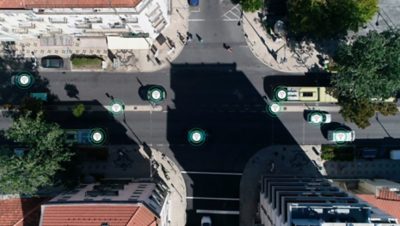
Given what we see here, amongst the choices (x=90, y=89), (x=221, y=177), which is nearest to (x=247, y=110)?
(x=221, y=177)

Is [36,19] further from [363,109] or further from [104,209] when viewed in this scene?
[363,109]

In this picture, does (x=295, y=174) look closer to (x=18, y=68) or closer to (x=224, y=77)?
(x=224, y=77)

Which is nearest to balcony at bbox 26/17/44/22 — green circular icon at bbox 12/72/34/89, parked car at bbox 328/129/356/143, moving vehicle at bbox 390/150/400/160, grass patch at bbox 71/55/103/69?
grass patch at bbox 71/55/103/69

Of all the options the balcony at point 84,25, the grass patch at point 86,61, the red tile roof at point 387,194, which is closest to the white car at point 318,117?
the red tile roof at point 387,194

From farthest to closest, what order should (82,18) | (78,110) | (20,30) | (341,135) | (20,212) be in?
(78,110) < (341,135) < (20,30) < (20,212) < (82,18)

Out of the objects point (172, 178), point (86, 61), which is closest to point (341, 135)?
point (172, 178)

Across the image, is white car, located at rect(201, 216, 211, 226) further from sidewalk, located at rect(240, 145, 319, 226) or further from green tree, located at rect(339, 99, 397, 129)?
green tree, located at rect(339, 99, 397, 129)
